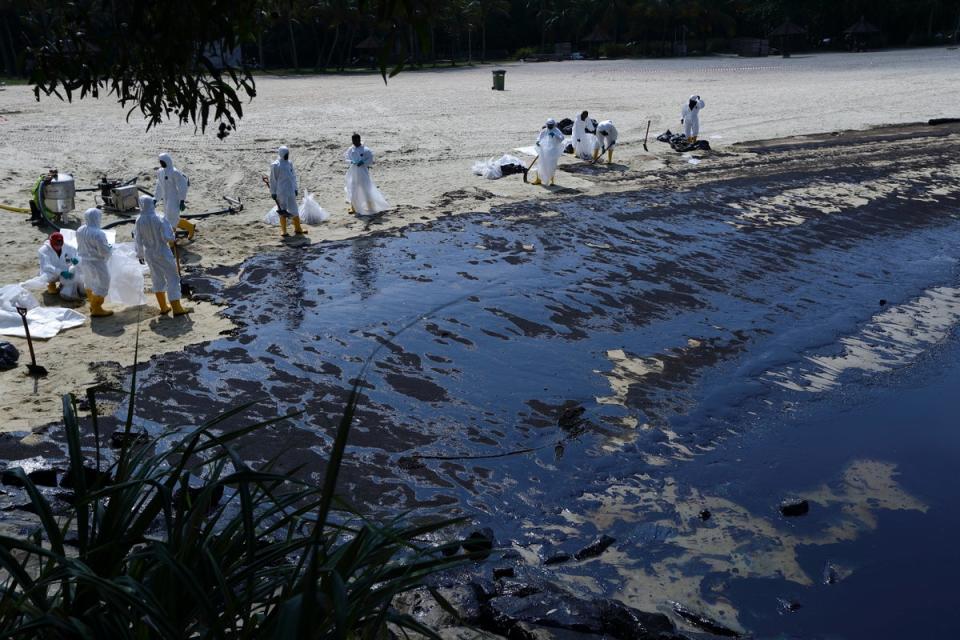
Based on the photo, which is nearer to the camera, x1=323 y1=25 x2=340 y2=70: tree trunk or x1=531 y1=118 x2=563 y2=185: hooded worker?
x1=531 y1=118 x2=563 y2=185: hooded worker

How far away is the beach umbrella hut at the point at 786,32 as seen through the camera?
157 ft

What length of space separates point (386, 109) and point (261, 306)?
16624 mm

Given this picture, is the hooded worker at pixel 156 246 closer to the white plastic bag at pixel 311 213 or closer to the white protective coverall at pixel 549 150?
the white plastic bag at pixel 311 213

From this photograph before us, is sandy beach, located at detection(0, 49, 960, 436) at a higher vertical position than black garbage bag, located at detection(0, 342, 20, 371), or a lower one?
higher

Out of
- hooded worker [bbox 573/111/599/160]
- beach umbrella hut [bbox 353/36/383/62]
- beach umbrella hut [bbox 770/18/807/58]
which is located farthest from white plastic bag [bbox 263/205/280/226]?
beach umbrella hut [bbox 770/18/807/58]

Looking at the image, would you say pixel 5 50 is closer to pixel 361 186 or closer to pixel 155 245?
pixel 361 186

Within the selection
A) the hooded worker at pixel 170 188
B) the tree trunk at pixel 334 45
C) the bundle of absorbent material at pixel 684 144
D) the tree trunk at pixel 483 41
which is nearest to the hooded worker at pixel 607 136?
the bundle of absorbent material at pixel 684 144

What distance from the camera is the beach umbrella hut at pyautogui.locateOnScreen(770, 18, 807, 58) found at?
48000 mm

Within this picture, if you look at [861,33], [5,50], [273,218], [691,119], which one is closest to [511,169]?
[691,119]

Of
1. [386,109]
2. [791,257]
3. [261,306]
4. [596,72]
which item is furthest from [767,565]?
[596,72]

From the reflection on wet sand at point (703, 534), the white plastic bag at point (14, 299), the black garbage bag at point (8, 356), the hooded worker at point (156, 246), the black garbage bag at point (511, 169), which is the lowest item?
the reflection on wet sand at point (703, 534)

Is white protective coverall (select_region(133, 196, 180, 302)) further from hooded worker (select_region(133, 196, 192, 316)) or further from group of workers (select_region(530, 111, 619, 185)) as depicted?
group of workers (select_region(530, 111, 619, 185))

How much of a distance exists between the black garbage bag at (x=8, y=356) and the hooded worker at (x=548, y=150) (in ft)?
35.3

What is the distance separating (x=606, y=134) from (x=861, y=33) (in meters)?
37.2
